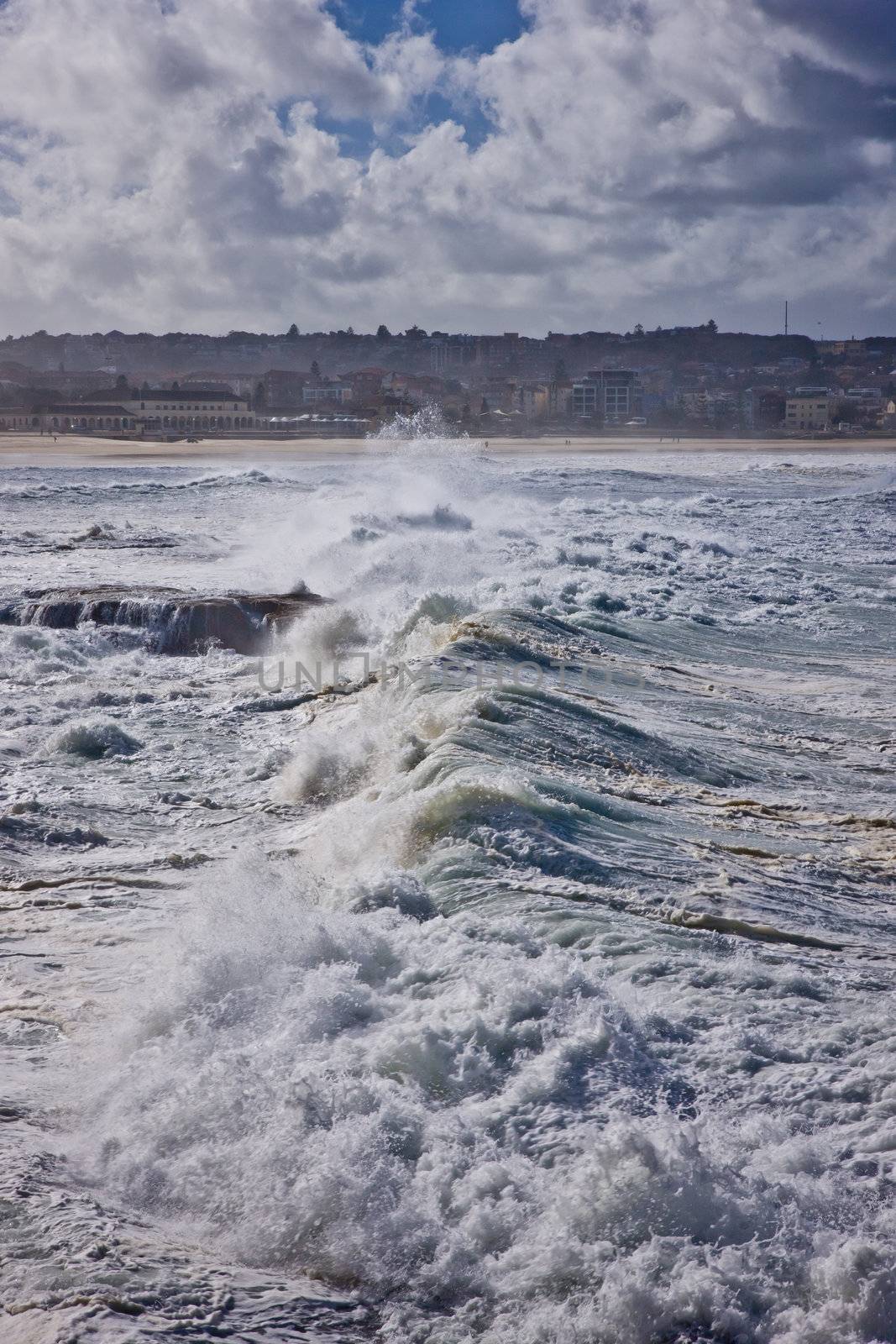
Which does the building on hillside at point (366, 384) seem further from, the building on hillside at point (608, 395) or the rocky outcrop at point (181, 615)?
the rocky outcrop at point (181, 615)

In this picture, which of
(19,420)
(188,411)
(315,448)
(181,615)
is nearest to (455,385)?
(188,411)

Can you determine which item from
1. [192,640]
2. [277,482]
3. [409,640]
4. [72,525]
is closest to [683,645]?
[409,640]

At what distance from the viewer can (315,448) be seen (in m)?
60.1

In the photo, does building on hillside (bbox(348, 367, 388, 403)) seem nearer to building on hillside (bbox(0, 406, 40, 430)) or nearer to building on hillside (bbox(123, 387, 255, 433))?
building on hillside (bbox(123, 387, 255, 433))

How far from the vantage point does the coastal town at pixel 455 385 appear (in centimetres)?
7700

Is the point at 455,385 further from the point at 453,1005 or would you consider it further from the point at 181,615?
the point at 453,1005

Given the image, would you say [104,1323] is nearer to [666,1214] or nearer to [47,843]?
[666,1214]

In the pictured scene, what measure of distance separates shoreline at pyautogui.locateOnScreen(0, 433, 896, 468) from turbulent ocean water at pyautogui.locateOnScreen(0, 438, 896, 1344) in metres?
39.0

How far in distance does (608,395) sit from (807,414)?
20.3m

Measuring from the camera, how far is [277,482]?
123 ft

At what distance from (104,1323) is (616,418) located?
326 feet

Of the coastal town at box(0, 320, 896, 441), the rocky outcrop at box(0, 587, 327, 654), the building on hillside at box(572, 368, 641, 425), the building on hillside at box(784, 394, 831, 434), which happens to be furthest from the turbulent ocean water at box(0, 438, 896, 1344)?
the building on hillside at box(572, 368, 641, 425)

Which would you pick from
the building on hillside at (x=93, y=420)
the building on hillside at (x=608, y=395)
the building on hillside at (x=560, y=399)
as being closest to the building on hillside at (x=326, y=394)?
the building on hillside at (x=560, y=399)

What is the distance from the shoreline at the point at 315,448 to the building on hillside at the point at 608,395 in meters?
19.4
